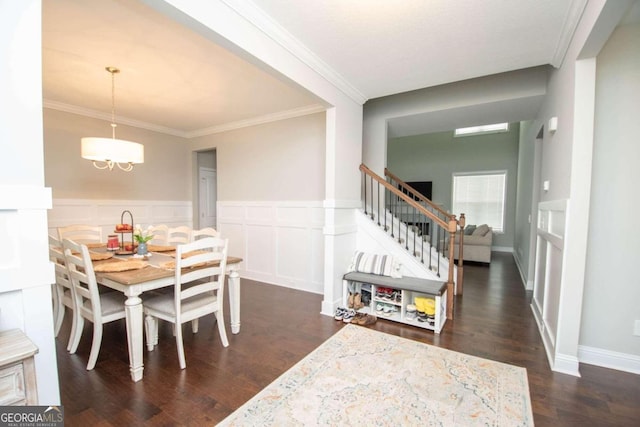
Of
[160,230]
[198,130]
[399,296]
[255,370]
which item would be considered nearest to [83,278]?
[255,370]

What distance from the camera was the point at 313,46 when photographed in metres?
2.41

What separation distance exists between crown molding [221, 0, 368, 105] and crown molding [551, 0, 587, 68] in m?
1.83

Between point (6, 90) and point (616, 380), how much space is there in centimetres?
375

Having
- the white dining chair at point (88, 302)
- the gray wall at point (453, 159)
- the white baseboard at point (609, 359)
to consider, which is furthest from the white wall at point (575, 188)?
the gray wall at point (453, 159)

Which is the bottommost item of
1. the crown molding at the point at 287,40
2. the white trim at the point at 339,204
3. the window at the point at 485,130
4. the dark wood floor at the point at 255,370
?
the dark wood floor at the point at 255,370

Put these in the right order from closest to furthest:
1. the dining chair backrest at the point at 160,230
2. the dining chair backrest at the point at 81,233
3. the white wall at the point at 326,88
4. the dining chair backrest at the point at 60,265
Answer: the white wall at the point at 326,88
the dining chair backrest at the point at 60,265
the dining chair backrest at the point at 81,233
the dining chair backrest at the point at 160,230

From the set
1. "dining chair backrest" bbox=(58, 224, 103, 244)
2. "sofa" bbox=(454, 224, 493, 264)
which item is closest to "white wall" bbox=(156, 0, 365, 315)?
"dining chair backrest" bbox=(58, 224, 103, 244)

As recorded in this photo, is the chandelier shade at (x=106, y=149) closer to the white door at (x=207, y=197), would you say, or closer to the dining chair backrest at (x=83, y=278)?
the dining chair backrest at (x=83, y=278)

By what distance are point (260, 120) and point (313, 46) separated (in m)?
2.22

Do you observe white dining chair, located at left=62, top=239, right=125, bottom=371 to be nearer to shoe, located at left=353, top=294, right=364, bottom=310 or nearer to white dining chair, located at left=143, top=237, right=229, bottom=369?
white dining chair, located at left=143, top=237, right=229, bottom=369

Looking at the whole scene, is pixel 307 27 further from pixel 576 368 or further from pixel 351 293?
pixel 576 368

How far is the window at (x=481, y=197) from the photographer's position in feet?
24.9

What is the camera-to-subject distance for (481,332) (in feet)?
8.82

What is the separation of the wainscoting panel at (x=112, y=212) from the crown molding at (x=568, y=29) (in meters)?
5.80
